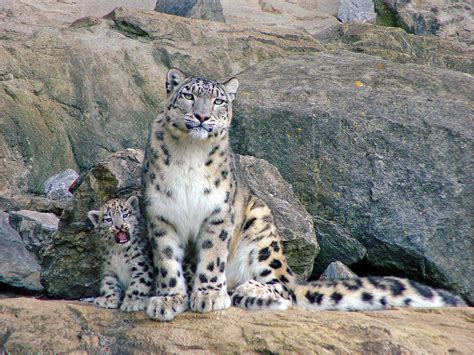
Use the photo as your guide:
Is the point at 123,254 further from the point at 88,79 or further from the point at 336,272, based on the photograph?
the point at 88,79

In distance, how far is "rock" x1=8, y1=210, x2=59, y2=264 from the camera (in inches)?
314

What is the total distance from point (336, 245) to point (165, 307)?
2.66 m

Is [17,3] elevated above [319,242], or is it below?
above

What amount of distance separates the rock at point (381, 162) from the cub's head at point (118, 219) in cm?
243

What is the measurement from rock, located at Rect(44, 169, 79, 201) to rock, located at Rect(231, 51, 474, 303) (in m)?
1.76

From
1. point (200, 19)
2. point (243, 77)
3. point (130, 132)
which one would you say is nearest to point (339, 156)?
point (243, 77)

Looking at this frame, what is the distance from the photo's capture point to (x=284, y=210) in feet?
24.3

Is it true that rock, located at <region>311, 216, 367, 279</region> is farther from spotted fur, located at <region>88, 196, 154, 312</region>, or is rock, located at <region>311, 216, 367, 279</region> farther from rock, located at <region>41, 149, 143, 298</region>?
spotted fur, located at <region>88, 196, 154, 312</region>

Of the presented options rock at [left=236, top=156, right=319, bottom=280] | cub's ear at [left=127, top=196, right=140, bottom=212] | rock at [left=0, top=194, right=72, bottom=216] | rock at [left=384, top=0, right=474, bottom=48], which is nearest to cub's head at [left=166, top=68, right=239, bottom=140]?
cub's ear at [left=127, top=196, right=140, bottom=212]

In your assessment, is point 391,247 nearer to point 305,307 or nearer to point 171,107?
point 305,307

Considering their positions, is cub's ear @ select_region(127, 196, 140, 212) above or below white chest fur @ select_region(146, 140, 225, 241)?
below

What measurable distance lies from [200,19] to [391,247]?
205 inches

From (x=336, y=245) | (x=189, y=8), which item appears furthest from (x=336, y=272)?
(x=189, y=8)

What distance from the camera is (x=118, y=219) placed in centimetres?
607
